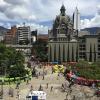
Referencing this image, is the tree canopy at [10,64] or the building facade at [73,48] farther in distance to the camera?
the building facade at [73,48]

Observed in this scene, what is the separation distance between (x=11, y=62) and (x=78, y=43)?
52225 millimetres

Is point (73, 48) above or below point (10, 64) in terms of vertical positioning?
above

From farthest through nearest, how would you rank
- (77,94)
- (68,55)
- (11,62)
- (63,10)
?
(63,10) → (68,55) → (11,62) → (77,94)

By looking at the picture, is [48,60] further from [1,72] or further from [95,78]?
[95,78]

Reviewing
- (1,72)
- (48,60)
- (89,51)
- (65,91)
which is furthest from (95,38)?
(65,91)

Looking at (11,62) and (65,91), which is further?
(11,62)

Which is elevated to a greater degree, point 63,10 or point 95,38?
point 63,10

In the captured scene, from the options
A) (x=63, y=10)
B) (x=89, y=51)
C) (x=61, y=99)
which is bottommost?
(x=61, y=99)

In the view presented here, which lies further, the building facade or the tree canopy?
the building facade

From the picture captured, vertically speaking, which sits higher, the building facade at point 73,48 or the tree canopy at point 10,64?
the building facade at point 73,48

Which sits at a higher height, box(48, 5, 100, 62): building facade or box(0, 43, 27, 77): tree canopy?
box(48, 5, 100, 62): building facade

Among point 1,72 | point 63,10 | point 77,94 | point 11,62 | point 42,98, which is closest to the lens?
point 42,98

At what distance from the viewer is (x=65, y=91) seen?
78438 mm

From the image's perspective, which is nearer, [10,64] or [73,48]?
[10,64]
